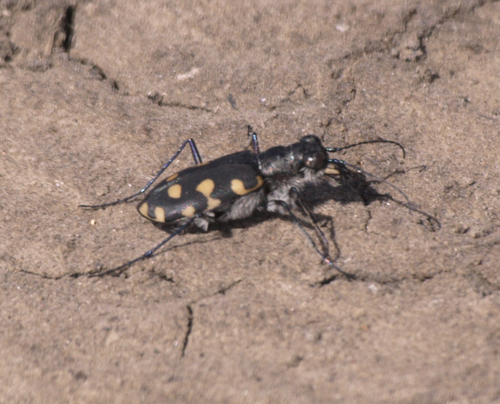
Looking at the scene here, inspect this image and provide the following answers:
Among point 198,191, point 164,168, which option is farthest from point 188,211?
point 164,168

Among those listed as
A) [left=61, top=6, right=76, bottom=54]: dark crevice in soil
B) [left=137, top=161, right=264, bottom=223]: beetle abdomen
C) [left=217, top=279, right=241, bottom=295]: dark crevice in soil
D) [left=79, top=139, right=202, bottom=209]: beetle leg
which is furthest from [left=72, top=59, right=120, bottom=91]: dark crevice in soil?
[left=217, top=279, right=241, bottom=295]: dark crevice in soil

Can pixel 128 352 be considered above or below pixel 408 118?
below

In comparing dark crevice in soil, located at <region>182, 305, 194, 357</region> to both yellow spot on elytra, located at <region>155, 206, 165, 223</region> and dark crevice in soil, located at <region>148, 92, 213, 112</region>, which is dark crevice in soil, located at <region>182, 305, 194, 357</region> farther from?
dark crevice in soil, located at <region>148, 92, 213, 112</region>

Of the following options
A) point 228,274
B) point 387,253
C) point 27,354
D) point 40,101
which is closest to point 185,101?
point 40,101

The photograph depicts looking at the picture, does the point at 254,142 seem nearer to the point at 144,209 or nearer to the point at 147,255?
the point at 144,209

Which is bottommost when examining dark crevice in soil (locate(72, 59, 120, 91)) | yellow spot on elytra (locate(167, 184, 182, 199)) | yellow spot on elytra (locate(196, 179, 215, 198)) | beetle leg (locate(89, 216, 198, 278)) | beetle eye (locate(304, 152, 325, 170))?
beetle leg (locate(89, 216, 198, 278))

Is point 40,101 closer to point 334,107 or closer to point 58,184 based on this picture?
point 58,184
